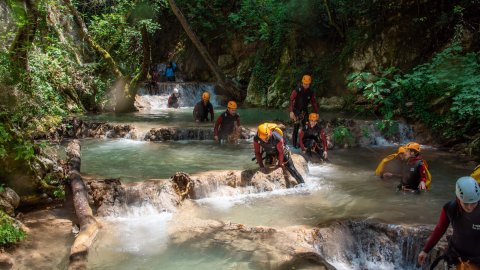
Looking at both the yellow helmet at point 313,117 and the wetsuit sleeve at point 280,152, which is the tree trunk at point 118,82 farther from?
the wetsuit sleeve at point 280,152

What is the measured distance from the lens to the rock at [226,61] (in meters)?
24.5

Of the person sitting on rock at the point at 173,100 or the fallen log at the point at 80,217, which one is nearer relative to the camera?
the fallen log at the point at 80,217

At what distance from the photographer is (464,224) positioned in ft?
12.8

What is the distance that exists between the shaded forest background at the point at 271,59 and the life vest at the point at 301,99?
5.47 feet

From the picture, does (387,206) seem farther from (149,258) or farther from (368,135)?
(368,135)

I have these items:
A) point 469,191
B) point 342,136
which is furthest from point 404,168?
point 342,136

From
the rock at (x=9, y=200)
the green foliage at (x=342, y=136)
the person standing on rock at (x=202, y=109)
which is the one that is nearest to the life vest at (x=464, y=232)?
the rock at (x=9, y=200)

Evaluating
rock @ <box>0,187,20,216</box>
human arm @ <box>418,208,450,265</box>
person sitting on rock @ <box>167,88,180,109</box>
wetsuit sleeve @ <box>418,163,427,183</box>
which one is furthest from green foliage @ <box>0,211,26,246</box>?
person sitting on rock @ <box>167,88,180,109</box>

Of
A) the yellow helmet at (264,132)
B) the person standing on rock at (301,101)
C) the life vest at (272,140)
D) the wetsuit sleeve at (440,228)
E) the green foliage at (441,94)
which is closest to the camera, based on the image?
the wetsuit sleeve at (440,228)

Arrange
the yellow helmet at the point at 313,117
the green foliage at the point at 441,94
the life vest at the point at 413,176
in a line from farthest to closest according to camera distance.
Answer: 1. the green foliage at the point at 441,94
2. the yellow helmet at the point at 313,117
3. the life vest at the point at 413,176

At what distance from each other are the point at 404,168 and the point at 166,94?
1581 cm

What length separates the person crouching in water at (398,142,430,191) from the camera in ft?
23.9

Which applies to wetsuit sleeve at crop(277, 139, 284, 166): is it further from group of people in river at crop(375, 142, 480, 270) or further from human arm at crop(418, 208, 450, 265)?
human arm at crop(418, 208, 450, 265)

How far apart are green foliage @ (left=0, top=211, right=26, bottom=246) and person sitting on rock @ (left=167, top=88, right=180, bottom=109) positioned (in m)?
15.3
